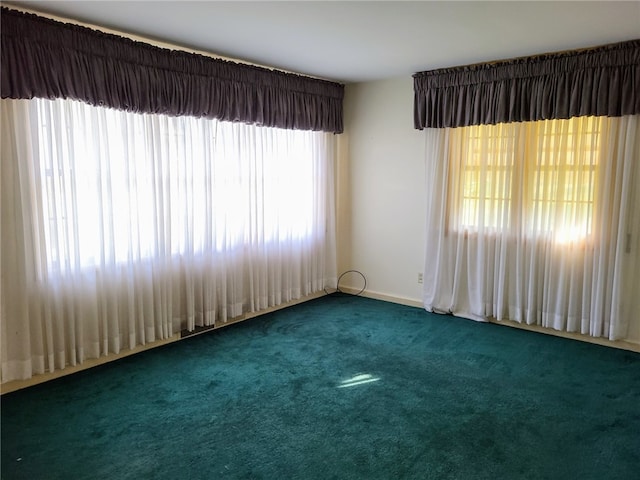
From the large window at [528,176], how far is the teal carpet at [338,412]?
1.07 metres

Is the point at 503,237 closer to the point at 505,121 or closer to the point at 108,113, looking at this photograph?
the point at 505,121

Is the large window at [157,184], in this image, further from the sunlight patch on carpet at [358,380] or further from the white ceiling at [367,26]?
the sunlight patch on carpet at [358,380]

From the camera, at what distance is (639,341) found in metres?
3.91

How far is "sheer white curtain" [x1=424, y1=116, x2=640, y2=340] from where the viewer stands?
12.7 ft

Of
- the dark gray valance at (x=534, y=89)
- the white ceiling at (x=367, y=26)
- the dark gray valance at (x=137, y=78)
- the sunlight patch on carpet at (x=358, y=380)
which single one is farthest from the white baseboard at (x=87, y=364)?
the dark gray valance at (x=534, y=89)

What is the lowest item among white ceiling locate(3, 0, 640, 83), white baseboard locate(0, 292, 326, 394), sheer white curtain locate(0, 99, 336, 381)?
white baseboard locate(0, 292, 326, 394)

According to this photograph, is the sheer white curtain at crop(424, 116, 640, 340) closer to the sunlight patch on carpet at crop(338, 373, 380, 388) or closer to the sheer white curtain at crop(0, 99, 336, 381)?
the sheer white curtain at crop(0, 99, 336, 381)

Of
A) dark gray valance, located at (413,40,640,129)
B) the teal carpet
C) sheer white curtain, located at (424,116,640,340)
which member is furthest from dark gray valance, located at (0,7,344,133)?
the teal carpet

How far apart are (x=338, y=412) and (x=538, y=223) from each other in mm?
2600

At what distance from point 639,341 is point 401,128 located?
2.97 m

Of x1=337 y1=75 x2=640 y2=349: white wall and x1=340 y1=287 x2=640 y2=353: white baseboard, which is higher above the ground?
x1=337 y1=75 x2=640 y2=349: white wall

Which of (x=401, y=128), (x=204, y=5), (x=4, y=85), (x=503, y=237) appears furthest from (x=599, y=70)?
(x=4, y=85)

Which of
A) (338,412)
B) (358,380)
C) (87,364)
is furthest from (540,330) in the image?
(87,364)

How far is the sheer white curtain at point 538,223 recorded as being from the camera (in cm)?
386
